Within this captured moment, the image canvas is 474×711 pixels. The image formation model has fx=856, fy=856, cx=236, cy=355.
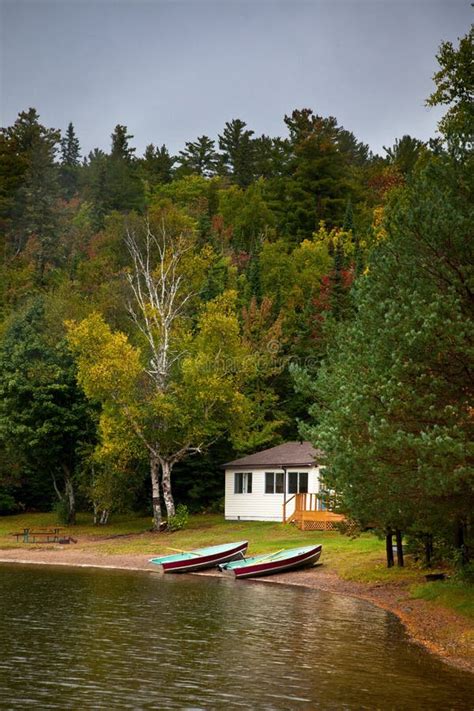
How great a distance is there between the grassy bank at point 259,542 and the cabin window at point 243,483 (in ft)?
7.26

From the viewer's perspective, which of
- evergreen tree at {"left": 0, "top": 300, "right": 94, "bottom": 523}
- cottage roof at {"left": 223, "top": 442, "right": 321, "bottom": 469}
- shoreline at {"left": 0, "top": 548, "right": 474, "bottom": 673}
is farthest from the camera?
evergreen tree at {"left": 0, "top": 300, "right": 94, "bottom": 523}

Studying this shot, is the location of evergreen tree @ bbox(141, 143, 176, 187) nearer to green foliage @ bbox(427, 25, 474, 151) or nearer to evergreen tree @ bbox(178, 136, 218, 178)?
evergreen tree @ bbox(178, 136, 218, 178)

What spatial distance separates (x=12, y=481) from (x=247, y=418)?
18.2 metres

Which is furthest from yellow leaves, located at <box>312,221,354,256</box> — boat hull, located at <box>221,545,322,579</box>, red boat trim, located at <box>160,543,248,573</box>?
boat hull, located at <box>221,545,322,579</box>

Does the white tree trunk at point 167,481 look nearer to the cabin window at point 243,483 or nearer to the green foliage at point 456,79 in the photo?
the cabin window at point 243,483

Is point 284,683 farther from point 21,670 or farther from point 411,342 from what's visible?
point 411,342

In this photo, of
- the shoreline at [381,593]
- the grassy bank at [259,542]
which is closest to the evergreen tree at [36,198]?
the grassy bank at [259,542]

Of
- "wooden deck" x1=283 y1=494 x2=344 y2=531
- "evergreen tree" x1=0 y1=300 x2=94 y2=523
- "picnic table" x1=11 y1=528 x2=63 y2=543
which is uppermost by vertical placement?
"evergreen tree" x1=0 y1=300 x2=94 y2=523

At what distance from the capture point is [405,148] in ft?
301

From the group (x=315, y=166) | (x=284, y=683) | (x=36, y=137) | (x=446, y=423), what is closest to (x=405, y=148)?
(x=315, y=166)

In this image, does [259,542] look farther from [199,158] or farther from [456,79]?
[199,158]

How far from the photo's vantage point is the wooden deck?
149ft

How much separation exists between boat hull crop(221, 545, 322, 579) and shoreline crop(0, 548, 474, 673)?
0.83 ft

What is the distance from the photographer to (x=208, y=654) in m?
18.5
